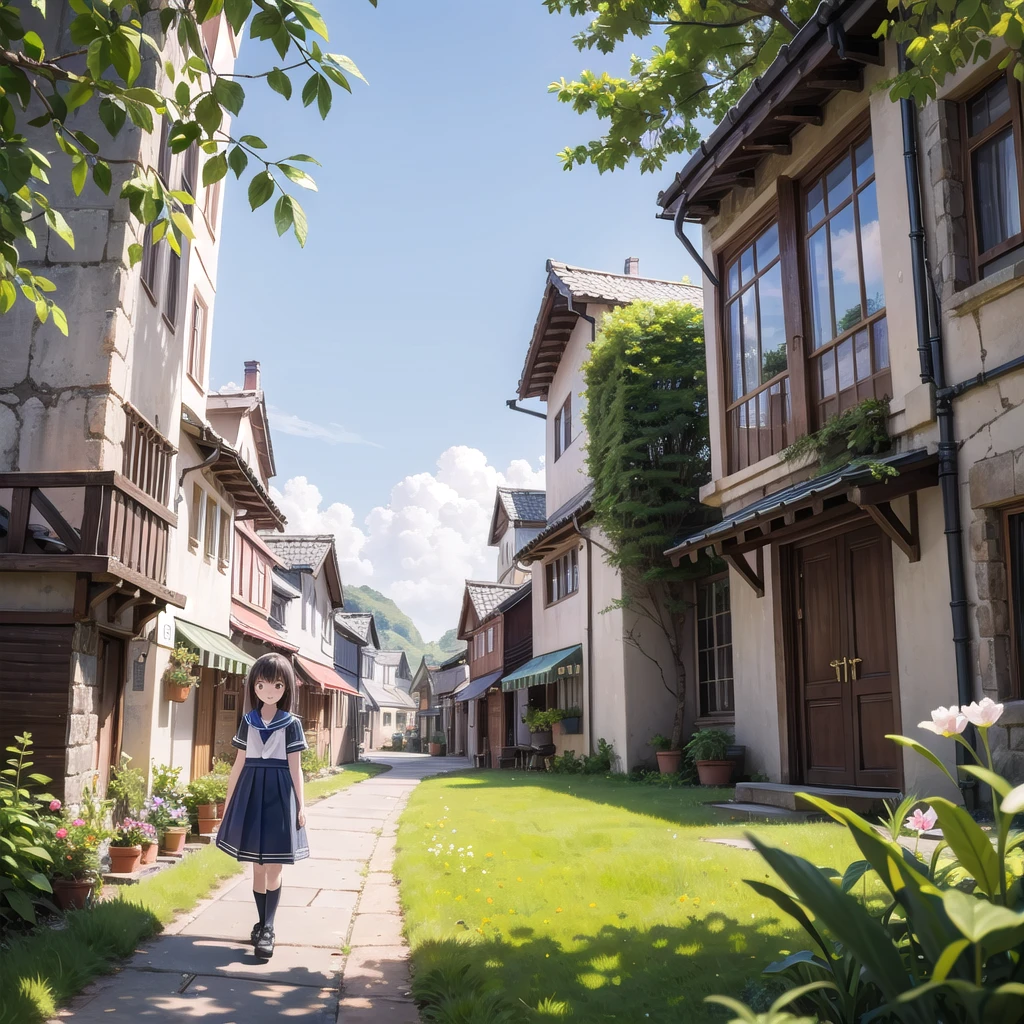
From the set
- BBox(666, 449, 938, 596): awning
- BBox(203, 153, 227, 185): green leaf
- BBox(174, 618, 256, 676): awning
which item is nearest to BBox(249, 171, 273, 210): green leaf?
BBox(203, 153, 227, 185): green leaf

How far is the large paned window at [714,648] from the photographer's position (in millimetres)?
14977

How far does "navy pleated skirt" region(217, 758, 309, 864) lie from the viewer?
557 cm

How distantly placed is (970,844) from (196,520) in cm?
1281

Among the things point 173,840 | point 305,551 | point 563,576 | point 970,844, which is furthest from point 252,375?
point 970,844

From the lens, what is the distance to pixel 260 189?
3.96 metres

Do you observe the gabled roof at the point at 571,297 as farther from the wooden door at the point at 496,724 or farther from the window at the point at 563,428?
the wooden door at the point at 496,724

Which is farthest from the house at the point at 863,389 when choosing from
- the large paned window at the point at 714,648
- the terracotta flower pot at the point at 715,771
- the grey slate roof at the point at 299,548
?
the grey slate roof at the point at 299,548

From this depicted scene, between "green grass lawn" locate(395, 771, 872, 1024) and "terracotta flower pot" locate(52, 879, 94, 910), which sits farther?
"terracotta flower pot" locate(52, 879, 94, 910)

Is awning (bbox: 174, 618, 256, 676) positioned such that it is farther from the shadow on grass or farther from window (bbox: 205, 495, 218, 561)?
the shadow on grass

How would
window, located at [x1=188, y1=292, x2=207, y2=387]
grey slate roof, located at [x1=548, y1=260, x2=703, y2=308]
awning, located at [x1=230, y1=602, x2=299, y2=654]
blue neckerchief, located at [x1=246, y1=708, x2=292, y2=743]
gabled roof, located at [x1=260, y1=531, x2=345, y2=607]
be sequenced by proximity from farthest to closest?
1. gabled roof, located at [x1=260, y1=531, x2=345, y2=607]
2. grey slate roof, located at [x1=548, y1=260, x2=703, y2=308]
3. awning, located at [x1=230, y1=602, x2=299, y2=654]
4. window, located at [x1=188, y1=292, x2=207, y2=387]
5. blue neckerchief, located at [x1=246, y1=708, x2=292, y2=743]

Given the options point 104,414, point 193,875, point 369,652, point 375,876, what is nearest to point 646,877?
point 375,876

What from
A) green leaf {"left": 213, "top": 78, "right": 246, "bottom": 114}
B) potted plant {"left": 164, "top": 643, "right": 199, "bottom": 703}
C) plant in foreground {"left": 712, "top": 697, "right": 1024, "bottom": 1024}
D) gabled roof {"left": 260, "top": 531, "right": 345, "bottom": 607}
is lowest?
plant in foreground {"left": 712, "top": 697, "right": 1024, "bottom": 1024}

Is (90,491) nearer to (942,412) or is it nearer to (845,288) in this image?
(942,412)

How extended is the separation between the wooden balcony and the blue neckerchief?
2122mm
